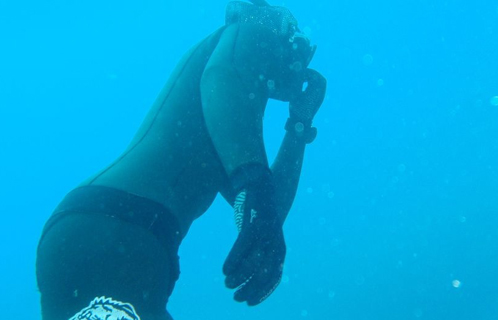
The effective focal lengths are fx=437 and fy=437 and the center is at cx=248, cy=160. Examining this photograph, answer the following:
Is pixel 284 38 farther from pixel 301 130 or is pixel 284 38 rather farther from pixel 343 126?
pixel 343 126

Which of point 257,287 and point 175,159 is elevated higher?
point 175,159

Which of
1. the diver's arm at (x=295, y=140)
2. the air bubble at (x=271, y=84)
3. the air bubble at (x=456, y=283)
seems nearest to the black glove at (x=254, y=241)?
the diver's arm at (x=295, y=140)

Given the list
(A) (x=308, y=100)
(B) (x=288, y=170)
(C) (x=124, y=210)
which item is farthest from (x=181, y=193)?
(A) (x=308, y=100)

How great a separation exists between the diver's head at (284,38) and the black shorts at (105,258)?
0.96m

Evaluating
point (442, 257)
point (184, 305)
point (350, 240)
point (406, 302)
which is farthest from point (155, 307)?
point (350, 240)

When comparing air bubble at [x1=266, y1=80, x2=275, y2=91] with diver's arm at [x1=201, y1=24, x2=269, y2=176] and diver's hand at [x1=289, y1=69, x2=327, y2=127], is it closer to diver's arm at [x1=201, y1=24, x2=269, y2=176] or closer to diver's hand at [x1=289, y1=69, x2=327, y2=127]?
diver's arm at [x1=201, y1=24, x2=269, y2=176]

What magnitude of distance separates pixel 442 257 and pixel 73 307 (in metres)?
38.0

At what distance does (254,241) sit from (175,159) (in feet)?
1.79

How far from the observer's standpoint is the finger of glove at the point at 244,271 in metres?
1.34

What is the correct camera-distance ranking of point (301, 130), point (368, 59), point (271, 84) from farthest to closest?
point (368, 59)
point (301, 130)
point (271, 84)

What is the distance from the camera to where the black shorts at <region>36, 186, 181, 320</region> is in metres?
1.28

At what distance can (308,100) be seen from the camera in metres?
2.27

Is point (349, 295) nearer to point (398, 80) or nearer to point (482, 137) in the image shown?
point (482, 137)

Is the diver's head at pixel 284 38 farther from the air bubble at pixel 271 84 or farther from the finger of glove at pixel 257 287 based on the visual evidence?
the finger of glove at pixel 257 287
